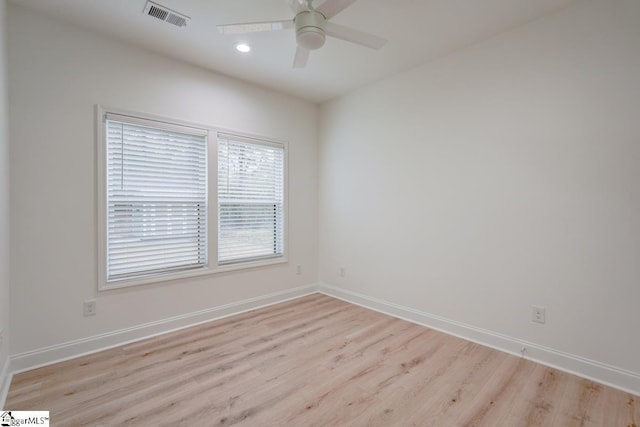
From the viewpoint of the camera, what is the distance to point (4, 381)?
202 centimetres

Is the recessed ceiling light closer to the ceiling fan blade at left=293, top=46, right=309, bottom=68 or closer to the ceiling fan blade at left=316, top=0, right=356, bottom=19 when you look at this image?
the ceiling fan blade at left=293, top=46, right=309, bottom=68

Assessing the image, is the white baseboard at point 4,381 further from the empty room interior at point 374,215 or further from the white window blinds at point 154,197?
the white window blinds at point 154,197

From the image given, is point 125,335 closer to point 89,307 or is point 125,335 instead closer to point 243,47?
point 89,307

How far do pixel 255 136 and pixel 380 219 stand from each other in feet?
6.03

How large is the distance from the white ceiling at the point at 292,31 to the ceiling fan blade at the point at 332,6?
470 millimetres

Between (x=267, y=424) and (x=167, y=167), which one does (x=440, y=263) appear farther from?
(x=167, y=167)

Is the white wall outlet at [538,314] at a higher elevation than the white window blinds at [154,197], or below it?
below

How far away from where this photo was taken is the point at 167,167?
9.97 feet

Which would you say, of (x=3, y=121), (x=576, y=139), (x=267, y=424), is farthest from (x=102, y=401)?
(x=576, y=139)

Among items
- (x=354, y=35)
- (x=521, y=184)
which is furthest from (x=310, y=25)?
(x=521, y=184)

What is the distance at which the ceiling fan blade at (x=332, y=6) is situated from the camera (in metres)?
1.83

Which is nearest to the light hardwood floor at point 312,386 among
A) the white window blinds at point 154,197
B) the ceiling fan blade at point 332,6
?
the white window blinds at point 154,197

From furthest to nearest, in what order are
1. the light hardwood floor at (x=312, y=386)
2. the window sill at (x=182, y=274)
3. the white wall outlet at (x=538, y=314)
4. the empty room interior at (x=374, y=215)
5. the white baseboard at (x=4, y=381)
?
the window sill at (x=182, y=274), the white wall outlet at (x=538, y=314), the empty room interior at (x=374, y=215), the white baseboard at (x=4, y=381), the light hardwood floor at (x=312, y=386)

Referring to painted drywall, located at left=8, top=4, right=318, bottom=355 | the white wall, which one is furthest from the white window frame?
the white wall
